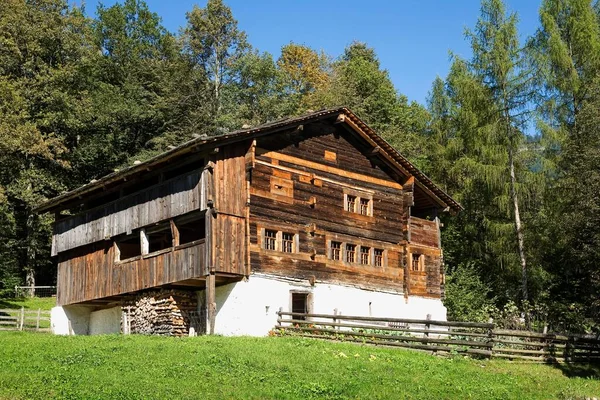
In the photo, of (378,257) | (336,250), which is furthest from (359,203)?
(336,250)

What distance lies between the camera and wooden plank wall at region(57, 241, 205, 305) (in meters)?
32.4

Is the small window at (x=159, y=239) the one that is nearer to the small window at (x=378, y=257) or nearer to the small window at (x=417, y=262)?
the small window at (x=378, y=257)

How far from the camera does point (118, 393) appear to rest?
60.0ft

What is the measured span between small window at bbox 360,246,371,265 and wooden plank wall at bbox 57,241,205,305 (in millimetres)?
9211

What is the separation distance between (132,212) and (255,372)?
633 inches

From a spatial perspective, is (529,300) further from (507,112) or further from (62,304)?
(62,304)

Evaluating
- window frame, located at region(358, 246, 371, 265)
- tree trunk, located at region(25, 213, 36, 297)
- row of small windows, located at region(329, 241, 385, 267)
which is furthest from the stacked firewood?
tree trunk, located at region(25, 213, 36, 297)

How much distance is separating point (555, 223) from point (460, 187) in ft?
34.7

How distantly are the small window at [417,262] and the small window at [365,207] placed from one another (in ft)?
12.2

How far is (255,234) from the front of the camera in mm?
33219

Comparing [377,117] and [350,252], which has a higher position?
[377,117]

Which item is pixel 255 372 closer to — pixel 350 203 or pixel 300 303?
pixel 300 303

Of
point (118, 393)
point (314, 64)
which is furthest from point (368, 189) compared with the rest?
point (314, 64)

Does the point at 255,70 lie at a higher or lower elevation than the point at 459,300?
higher
